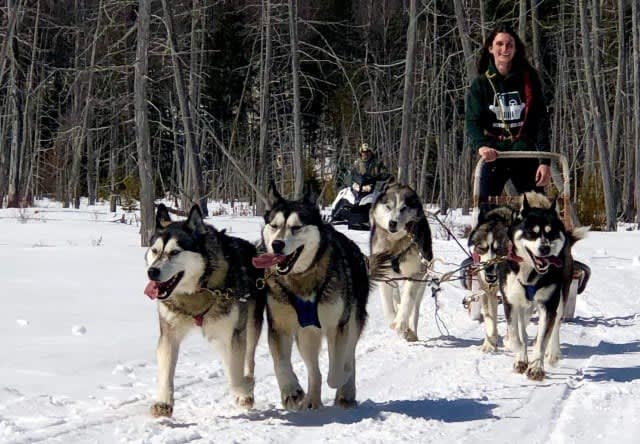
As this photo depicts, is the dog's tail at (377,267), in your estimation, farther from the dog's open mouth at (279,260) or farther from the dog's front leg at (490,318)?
the dog's open mouth at (279,260)

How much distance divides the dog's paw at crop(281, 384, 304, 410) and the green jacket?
8.92ft

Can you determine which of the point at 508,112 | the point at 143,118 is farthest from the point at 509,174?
the point at 143,118

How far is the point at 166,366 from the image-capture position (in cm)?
371

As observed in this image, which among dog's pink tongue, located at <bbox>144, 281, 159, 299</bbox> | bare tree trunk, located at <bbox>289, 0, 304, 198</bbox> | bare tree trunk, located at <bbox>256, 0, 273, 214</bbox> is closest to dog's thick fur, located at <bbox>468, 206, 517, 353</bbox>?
dog's pink tongue, located at <bbox>144, 281, 159, 299</bbox>

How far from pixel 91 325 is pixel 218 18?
21.0 m

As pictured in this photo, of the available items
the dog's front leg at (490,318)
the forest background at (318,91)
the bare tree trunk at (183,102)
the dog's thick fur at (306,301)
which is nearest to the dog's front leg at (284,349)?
the dog's thick fur at (306,301)

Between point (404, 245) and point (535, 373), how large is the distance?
183 centimetres

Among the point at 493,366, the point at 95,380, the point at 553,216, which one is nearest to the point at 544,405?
the point at 493,366

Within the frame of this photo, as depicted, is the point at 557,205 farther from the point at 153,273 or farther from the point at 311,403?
the point at 153,273

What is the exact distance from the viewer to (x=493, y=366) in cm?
496

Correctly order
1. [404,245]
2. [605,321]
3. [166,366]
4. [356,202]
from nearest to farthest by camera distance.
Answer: [166,366] < [404,245] < [605,321] < [356,202]

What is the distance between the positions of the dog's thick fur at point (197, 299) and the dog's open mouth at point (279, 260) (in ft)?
0.66

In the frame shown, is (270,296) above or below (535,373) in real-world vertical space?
above

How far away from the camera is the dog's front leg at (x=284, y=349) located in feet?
12.3
